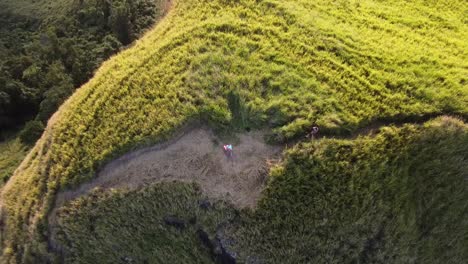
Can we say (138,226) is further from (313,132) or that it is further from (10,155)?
(10,155)

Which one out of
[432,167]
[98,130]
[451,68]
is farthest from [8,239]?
[451,68]

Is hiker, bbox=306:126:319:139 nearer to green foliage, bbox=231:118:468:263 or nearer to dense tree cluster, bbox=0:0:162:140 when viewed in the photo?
green foliage, bbox=231:118:468:263

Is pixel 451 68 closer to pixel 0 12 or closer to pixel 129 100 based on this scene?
pixel 129 100

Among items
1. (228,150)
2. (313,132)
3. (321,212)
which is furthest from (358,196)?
(228,150)

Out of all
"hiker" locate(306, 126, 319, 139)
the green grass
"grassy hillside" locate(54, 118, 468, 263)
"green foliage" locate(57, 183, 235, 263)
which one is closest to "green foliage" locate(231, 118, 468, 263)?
"grassy hillside" locate(54, 118, 468, 263)

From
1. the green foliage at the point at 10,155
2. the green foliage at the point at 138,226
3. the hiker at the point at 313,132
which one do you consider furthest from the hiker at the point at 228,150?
the green foliage at the point at 10,155

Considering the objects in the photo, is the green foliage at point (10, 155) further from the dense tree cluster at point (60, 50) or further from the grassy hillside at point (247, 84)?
the grassy hillside at point (247, 84)
